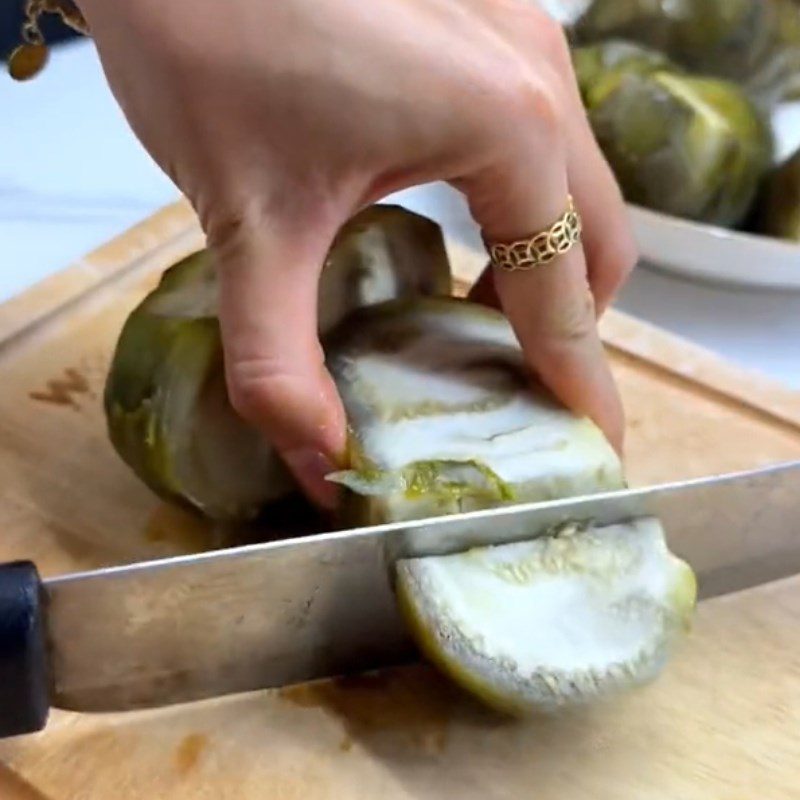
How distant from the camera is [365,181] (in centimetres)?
69

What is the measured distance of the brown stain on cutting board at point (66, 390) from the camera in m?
0.91

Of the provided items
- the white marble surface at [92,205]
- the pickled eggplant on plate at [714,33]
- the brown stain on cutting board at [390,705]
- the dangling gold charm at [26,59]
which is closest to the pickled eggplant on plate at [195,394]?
the brown stain on cutting board at [390,705]

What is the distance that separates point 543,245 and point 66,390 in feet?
1.18

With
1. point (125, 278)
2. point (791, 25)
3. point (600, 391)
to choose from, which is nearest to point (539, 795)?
point (600, 391)

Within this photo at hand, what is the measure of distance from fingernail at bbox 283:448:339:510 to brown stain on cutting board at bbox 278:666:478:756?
0.10 meters

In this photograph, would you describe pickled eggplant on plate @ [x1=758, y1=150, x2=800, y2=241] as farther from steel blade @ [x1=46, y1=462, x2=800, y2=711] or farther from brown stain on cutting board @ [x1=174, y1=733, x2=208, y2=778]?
brown stain on cutting board @ [x1=174, y1=733, x2=208, y2=778]

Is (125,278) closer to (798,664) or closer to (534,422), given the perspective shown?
(534,422)

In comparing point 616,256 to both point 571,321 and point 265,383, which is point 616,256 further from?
point 265,383

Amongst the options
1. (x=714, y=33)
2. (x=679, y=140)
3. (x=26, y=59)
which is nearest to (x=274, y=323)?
(x=26, y=59)

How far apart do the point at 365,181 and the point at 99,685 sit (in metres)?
0.29

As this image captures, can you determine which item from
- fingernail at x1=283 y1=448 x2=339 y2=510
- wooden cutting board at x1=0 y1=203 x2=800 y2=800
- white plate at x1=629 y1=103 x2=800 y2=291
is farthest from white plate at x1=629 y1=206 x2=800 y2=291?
fingernail at x1=283 y1=448 x2=339 y2=510

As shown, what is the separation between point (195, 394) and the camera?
76 centimetres

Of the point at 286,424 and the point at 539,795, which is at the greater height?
the point at 286,424

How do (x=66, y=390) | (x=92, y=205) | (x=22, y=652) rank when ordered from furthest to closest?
1. (x=92, y=205)
2. (x=66, y=390)
3. (x=22, y=652)
